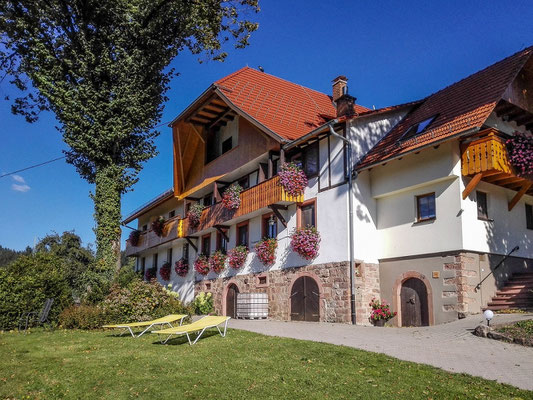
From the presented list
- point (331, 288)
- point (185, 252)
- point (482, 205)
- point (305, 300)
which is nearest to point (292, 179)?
point (331, 288)

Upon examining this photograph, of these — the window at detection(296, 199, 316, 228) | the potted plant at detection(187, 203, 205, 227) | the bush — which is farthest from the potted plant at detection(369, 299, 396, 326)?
the potted plant at detection(187, 203, 205, 227)

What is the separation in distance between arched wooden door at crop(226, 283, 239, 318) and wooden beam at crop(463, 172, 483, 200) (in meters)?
11.3

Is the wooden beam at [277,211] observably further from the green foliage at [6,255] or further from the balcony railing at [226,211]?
the green foliage at [6,255]

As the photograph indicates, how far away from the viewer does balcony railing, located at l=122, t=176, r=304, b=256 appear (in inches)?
744

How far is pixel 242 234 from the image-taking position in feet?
76.2

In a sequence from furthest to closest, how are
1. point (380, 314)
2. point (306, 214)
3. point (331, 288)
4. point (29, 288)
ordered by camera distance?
point (306, 214), point (331, 288), point (380, 314), point (29, 288)

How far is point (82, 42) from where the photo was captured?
66.4ft

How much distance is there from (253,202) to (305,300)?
468cm

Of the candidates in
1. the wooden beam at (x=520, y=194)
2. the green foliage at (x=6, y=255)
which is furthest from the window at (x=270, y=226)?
the green foliage at (x=6, y=255)

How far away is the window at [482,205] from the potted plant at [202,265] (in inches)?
544

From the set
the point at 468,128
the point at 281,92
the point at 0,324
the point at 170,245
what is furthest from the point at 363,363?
the point at 170,245

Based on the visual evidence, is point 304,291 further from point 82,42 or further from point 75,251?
point 75,251

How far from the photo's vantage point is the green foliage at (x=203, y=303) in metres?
23.7

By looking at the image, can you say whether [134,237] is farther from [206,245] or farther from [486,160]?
[486,160]
